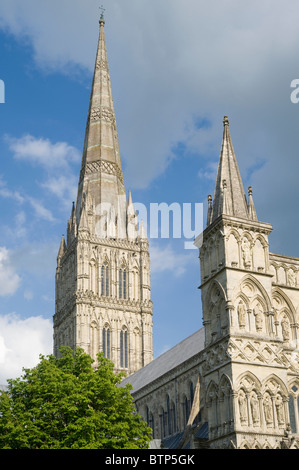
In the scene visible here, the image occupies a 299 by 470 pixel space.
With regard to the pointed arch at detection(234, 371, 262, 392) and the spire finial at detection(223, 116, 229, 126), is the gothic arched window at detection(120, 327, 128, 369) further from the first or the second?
the pointed arch at detection(234, 371, 262, 392)

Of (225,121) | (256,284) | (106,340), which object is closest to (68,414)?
(256,284)

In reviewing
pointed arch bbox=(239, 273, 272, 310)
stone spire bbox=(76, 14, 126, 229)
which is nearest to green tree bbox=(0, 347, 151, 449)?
pointed arch bbox=(239, 273, 272, 310)

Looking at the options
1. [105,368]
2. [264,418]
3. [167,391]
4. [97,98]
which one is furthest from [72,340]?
[264,418]

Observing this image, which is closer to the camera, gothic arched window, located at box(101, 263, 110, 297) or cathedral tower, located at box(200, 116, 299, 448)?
cathedral tower, located at box(200, 116, 299, 448)

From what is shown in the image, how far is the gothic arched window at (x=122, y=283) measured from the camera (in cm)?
7944

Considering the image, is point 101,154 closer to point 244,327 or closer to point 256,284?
point 256,284

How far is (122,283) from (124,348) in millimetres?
7231

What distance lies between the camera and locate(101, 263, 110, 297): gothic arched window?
257 ft

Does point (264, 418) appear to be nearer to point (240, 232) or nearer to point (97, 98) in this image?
point (240, 232)

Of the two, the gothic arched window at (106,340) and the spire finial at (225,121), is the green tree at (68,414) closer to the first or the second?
the spire finial at (225,121)

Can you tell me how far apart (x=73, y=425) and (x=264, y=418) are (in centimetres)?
843

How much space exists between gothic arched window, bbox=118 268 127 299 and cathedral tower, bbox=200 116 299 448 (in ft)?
140
